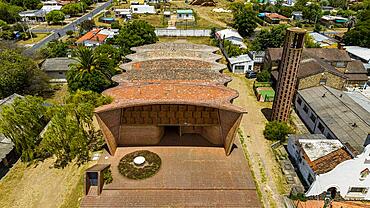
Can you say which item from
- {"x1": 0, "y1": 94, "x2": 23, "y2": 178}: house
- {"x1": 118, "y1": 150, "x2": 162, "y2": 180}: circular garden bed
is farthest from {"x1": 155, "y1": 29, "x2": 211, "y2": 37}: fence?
{"x1": 0, "y1": 94, "x2": 23, "y2": 178}: house

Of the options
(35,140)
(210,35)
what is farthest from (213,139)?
(210,35)

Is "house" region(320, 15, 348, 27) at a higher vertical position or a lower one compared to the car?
higher

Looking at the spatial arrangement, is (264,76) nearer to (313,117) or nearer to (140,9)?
(313,117)

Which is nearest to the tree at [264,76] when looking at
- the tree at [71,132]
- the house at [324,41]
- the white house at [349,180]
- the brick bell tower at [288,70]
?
the brick bell tower at [288,70]

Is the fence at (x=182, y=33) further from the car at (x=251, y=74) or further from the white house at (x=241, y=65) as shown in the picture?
the car at (x=251, y=74)

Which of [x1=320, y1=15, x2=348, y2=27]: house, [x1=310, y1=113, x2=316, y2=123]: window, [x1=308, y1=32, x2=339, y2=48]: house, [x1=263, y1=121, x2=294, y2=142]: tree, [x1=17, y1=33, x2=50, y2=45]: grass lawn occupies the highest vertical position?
[x1=320, y1=15, x2=348, y2=27]: house

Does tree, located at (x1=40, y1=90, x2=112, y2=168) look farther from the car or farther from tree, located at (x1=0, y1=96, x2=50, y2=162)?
the car
